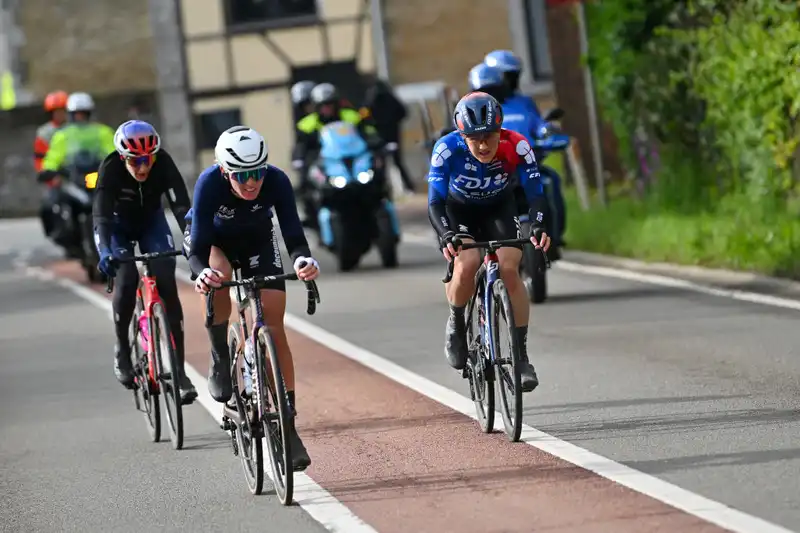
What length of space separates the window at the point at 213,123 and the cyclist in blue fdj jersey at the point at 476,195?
29.9 m

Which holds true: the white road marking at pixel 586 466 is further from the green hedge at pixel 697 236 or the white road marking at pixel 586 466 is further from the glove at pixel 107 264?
the green hedge at pixel 697 236

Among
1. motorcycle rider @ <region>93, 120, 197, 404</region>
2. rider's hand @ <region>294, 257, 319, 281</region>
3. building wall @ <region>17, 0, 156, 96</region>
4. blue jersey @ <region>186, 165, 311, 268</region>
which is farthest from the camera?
building wall @ <region>17, 0, 156, 96</region>

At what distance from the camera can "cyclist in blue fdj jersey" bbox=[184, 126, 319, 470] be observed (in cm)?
925

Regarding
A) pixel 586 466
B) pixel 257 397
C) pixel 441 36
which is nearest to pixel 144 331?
pixel 257 397

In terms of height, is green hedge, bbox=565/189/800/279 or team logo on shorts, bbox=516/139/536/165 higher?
team logo on shorts, bbox=516/139/536/165

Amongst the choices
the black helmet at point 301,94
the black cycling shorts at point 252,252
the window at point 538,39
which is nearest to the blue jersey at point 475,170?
the black cycling shorts at point 252,252

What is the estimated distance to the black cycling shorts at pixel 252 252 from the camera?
32.2 feet

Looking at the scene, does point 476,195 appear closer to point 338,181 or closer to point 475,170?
point 475,170

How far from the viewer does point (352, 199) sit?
69.7 ft

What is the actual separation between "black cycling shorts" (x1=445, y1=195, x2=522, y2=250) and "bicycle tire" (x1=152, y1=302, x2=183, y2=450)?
1.73m

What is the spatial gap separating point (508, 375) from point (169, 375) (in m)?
2.17

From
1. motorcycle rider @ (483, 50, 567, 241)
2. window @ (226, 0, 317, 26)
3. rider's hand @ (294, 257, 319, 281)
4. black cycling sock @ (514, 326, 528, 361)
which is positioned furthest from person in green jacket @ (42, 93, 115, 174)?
window @ (226, 0, 317, 26)

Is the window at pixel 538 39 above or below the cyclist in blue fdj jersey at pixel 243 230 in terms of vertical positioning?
above

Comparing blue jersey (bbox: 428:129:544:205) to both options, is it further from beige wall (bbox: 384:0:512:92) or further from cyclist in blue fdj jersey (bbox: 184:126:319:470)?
beige wall (bbox: 384:0:512:92)
